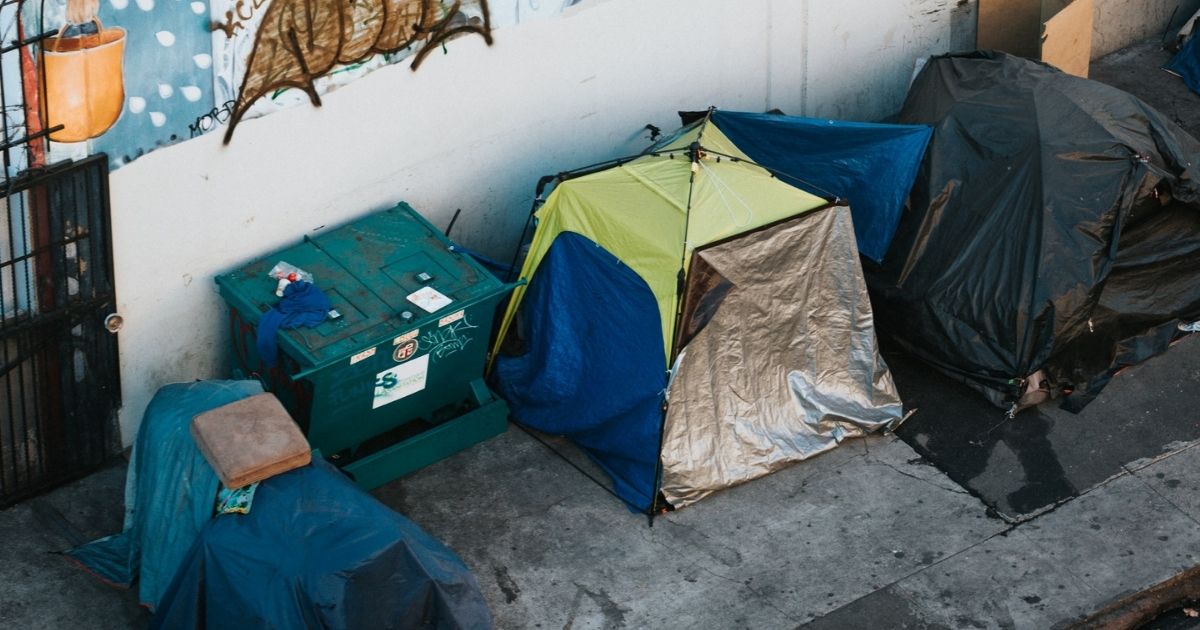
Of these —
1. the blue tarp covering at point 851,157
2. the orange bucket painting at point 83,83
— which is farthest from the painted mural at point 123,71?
the blue tarp covering at point 851,157

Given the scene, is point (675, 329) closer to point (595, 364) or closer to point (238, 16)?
point (595, 364)

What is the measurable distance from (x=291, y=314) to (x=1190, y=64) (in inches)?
301

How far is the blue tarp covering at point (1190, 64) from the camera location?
11383 mm

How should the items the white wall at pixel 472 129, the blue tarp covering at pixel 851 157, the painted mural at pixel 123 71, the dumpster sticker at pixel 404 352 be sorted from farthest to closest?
1. the blue tarp covering at pixel 851 157
2. the white wall at pixel 472 129
3. the dumpster sticker at pixel 404 352
4. the painted mural at pixel 123 71

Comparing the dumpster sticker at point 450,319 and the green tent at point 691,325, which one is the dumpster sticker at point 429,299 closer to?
the dumpster sticker at point 450,319

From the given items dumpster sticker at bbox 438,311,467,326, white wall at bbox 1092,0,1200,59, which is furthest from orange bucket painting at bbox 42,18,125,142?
white wall at bbox 1092,0,1200,59

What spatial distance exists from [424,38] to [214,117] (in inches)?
50.1

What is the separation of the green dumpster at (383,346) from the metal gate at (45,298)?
689mm

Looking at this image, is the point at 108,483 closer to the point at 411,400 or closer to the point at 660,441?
the point at 411,400

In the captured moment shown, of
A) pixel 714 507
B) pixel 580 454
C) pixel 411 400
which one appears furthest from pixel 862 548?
pixel 411 400

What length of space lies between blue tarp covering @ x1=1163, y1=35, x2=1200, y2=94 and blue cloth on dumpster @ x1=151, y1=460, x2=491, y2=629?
7.68 meters

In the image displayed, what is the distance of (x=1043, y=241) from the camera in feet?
27.0

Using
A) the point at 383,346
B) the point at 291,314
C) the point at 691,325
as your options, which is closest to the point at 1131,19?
the point at 691,325

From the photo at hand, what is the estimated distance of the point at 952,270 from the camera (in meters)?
8.44
